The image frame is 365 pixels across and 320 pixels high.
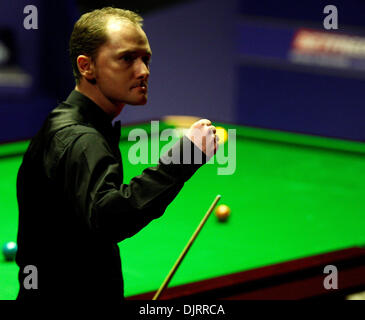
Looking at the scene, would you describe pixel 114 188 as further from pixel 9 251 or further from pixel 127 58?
pixel 9 251

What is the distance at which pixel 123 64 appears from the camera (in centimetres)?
183

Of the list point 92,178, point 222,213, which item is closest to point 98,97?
point 92,178

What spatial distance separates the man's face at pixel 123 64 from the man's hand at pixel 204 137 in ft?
0.70

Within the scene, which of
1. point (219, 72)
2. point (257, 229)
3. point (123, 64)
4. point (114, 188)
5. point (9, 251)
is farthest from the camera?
point (219, 72)

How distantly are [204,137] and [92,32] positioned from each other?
1.32ft

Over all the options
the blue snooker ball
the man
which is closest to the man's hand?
the man

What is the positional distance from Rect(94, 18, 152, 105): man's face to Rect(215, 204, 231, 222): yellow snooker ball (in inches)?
73.8

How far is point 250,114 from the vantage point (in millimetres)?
7684

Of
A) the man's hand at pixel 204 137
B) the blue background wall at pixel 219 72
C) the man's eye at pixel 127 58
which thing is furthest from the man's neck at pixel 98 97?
the blue background wall at pixel 219 72

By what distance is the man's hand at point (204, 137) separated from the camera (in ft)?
5.58

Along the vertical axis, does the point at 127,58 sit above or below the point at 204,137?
above

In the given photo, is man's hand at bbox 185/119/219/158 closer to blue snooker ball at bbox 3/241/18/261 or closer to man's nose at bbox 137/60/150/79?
man's nose at bbox 137/60/150/79

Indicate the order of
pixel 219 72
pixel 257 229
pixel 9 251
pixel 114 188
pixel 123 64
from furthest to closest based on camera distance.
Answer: pixel 219 72, pixel 257 229, pixel 9 251, pixel 123 64, pixel 114 188
